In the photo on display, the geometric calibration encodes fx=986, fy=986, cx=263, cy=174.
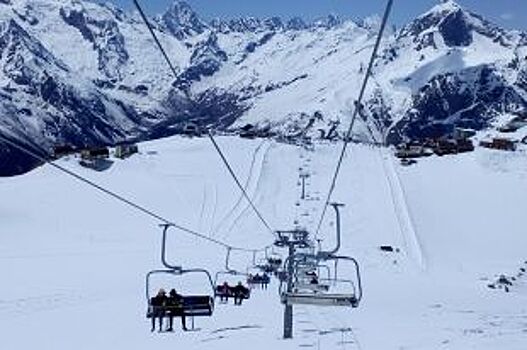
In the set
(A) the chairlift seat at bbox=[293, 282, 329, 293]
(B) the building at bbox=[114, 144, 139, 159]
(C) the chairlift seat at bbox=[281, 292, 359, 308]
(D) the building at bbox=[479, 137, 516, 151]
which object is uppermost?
(D) the building at bbox=[479, 137, 516, 151]

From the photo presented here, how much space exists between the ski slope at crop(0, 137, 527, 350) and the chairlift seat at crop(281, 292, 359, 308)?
492 centimetres

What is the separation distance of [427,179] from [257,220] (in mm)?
30003

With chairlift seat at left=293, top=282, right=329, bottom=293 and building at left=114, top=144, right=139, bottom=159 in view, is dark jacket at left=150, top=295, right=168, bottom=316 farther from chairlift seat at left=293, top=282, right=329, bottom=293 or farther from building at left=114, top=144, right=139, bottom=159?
building at left=114, top=144, right=139, bottom=159

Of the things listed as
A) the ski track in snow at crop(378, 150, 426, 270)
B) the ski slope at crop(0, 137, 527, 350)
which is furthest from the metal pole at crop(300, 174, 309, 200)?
the ski track in snow at crop(378, 150, 426, 270)

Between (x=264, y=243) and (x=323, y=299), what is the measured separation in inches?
2382

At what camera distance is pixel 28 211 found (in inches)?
3698

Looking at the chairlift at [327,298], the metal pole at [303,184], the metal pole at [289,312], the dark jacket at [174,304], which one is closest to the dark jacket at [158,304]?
the dark jacket at [174,304]

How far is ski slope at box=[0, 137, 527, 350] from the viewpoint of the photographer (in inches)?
1347

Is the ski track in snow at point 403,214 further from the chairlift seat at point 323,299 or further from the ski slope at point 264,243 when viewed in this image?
the chairlift seat at point 323,299

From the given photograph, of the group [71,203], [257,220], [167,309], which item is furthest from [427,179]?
[167,309]

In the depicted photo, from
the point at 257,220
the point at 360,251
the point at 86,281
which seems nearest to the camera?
the point at 86,281

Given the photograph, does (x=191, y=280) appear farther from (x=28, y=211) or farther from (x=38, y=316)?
(x=28, y=211)

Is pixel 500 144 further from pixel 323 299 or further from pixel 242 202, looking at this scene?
pixel 323 299

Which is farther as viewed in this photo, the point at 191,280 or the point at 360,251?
the point at 360,251
